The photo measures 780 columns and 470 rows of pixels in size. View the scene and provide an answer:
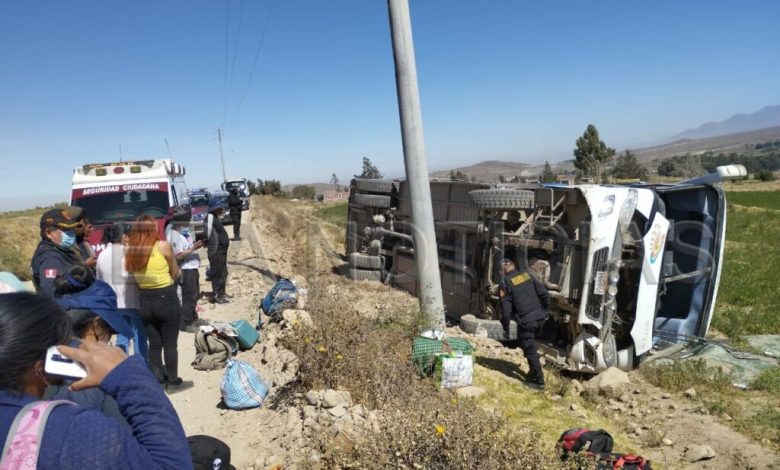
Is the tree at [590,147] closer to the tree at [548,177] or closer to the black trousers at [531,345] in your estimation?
the tree at [548,177]

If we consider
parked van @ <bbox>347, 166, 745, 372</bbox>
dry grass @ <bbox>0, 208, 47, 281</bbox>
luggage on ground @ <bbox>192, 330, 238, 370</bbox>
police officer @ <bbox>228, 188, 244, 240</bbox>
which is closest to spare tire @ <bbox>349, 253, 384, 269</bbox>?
parked van @ <bbox>347, 166, 745, 372</bbox>

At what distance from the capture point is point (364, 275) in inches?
408

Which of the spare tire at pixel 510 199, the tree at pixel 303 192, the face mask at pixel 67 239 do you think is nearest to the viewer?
the face mask at pixel 67 239

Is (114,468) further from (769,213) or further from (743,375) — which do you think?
(769,213)

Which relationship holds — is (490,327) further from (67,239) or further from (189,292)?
(67,239)

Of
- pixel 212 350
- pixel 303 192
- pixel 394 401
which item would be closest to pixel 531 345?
pixel 394 401

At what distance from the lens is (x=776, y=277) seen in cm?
1127

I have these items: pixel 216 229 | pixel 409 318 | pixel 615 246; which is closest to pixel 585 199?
pixel 615 246

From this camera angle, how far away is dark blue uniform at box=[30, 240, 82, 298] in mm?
3836

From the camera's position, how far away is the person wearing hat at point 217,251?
8.01 metres

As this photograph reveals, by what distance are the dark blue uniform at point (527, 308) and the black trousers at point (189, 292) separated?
13.3ft

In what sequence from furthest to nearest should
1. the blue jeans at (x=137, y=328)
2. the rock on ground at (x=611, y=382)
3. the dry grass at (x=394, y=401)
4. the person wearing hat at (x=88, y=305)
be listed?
the rock on ground at (x=611, y=382), the blue jeans at (x=137, y=328), the dry grass at (x=394, y=401), the person wearing hat at (x=88, y=305)

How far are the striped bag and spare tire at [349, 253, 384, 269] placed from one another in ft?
18.9

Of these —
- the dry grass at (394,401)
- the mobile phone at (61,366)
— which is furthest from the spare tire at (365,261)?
the mobile phone at (61,366)
